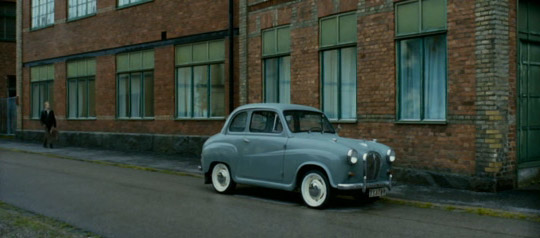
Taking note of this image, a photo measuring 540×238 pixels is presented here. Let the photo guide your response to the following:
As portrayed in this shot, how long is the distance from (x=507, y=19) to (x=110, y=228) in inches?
318

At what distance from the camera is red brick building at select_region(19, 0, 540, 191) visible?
10914 mm

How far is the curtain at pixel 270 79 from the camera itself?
1612 cm

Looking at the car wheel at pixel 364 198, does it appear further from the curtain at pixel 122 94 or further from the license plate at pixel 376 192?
the curtain at pixel 122 94

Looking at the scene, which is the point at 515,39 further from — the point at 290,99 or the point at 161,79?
the point at 161,79

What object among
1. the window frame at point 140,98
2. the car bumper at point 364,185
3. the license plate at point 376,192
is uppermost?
the window frame at point 140,98

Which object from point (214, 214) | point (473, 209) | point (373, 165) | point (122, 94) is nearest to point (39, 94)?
point (122, 94)

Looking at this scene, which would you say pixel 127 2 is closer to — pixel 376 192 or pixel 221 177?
pixel 221 177

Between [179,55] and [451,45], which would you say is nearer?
[451,45]

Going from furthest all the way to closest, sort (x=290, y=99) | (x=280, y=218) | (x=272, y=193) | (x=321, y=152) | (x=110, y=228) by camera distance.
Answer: (x=290, y=99) < (x=272, y=193) < (x=321, y=152) < (x=280, y=218) < (x=110, y=228)

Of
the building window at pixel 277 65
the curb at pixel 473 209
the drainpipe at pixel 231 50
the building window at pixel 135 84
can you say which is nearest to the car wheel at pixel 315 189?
the curb at pixel 473 209

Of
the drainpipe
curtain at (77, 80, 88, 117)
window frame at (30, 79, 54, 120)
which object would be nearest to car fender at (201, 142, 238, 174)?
the drainpipe

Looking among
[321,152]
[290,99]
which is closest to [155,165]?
[290,99]

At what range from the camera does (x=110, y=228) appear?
24.1 ft

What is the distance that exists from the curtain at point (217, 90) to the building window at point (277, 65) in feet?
7.80
